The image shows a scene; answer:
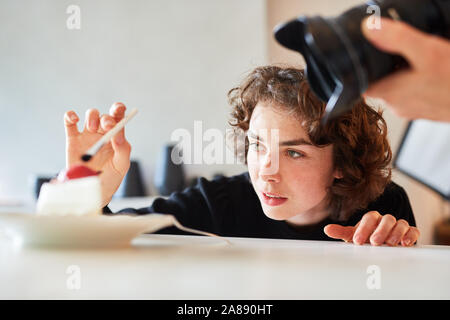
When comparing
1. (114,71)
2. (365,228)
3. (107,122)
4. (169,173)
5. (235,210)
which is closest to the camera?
(365,228)

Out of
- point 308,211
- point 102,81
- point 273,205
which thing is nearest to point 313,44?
point 273,205

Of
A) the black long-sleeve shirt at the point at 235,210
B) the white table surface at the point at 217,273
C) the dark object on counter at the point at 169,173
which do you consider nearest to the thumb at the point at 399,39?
the white table surface at the point at 217,273

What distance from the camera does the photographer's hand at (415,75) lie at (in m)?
0.42

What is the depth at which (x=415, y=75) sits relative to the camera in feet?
1.46

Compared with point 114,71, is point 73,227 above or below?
below

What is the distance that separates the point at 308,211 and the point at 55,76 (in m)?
1.91

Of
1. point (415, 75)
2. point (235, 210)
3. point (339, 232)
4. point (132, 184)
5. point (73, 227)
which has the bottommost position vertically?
point (132, 184)

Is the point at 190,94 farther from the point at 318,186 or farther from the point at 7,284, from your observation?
the point at 7,284

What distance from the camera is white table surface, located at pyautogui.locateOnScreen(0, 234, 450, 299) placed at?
35 centimetres

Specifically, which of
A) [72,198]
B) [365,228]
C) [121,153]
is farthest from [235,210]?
[72,198]

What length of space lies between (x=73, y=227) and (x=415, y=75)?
38 cm

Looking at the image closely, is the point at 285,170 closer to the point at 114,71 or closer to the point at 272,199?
the point at 272,199

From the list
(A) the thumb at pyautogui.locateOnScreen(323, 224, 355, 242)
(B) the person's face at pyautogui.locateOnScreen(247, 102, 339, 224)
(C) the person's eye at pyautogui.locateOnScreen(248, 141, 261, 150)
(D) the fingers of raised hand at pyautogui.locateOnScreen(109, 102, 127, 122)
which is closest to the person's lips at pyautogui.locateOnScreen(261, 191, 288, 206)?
(B) the person's face at pyautogui.locateOnScreen(247, 102, 339, 224)

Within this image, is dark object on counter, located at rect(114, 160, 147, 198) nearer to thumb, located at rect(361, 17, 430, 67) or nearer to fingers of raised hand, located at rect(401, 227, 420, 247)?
fingers of raised hand, located at rect(401, 227, 420, 247)
